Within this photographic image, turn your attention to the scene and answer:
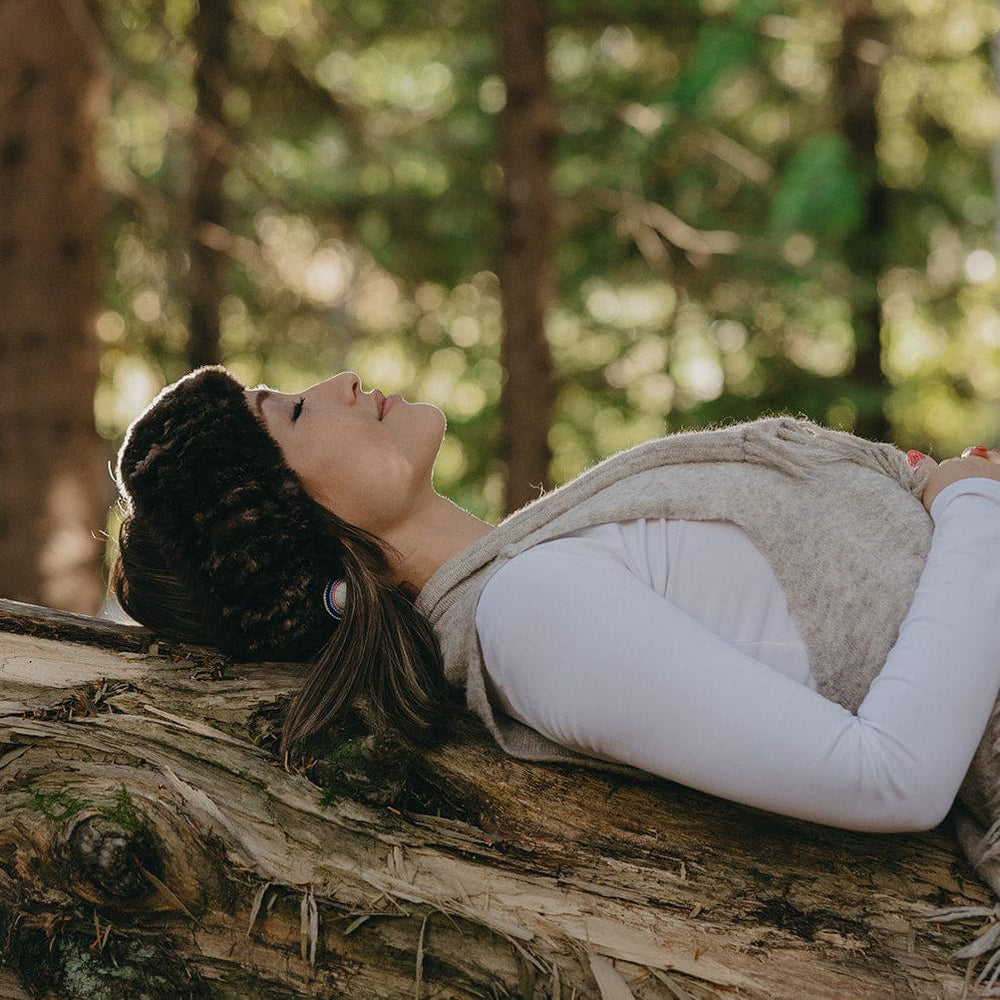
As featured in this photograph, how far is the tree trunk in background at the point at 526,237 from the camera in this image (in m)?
7.50

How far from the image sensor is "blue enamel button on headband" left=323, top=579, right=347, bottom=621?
254 cm

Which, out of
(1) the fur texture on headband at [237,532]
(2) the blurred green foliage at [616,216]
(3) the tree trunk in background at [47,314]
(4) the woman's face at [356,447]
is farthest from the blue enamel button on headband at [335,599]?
(2) the blurred green foliage at [616,216]

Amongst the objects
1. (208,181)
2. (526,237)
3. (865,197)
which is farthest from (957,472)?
(208,181)

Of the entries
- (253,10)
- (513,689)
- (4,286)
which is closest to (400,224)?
(253,10)

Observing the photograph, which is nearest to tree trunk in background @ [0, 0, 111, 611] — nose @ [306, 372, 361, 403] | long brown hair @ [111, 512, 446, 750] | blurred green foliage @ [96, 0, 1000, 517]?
blurred green foliage @ [96, 0, 1000, 517]

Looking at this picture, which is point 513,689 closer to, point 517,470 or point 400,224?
point 517,470

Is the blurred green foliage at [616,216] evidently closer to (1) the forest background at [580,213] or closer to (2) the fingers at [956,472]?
(1) the forest background at [580,213]

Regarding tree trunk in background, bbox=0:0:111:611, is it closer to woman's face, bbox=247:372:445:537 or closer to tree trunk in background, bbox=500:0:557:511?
woman's face, bbox=247:372:445:537

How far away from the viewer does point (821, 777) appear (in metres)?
1.93

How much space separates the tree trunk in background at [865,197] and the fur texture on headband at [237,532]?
6550 millimetres

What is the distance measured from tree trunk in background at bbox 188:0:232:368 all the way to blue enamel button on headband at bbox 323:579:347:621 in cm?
628

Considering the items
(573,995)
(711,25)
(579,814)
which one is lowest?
(573,995)

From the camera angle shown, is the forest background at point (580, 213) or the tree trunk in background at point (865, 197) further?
the tree trunk in background at point (865, 197)

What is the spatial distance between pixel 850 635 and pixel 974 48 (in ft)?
27.8
